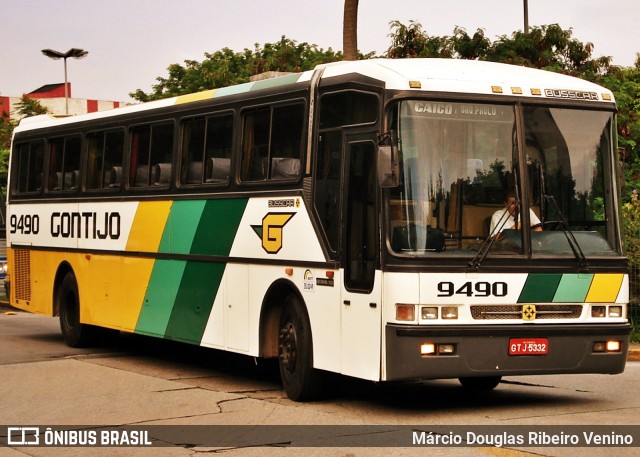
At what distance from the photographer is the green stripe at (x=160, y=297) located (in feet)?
51.7

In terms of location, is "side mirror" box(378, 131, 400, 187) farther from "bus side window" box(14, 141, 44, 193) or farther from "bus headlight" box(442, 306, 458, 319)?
"bus side window" box(14, 141, 44, 193)

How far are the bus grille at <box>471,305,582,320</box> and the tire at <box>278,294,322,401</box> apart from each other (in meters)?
1.95

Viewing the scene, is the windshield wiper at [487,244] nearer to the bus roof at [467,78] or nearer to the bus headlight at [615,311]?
the bus roof at [467,78]

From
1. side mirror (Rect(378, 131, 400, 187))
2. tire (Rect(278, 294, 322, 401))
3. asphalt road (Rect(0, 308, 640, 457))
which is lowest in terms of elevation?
asphalt road (Rect(0, 308, 640, 457))

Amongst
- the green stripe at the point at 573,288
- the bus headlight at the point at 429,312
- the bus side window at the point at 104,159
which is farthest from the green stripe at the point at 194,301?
the green stripe at the point at 573,288

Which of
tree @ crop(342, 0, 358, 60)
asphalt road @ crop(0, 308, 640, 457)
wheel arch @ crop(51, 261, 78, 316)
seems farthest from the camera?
tree @ crop(342, 0, 358, 60)

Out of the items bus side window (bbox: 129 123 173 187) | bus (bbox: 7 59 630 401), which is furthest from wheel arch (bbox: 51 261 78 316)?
bus (bbox: 7 59 630 401)

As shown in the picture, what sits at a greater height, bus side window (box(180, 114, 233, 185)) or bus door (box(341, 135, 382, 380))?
bus side window (box(180, 114, 233, 185))

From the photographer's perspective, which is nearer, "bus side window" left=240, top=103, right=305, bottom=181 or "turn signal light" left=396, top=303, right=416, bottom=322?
"turn signal light" left=396, top=303, right=416, bottom=322

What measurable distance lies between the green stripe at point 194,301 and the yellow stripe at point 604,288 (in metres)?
4.52

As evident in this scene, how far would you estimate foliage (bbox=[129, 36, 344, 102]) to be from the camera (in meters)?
54.7

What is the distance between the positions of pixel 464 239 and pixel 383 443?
2253 millimetres

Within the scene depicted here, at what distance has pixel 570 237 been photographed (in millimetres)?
11828

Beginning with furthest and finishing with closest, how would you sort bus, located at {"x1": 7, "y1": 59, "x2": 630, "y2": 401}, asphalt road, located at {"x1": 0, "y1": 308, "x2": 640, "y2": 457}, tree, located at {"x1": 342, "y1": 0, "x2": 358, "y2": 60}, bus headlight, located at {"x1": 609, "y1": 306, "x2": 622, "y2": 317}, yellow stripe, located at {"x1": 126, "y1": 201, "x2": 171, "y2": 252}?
tree, located at {"x1": 342, "y1": 0, "x2": 358, "y2": 60}
yellow stripe, located at {"x1": 126, "y1": 201, "x2": 171, "y2": 252}
bus headlight, located at {"x1": 609, "y1": 306, "x2": 622, "y2": 317}
bus, located at {"x1": 7, "y1": 59, "x2": 630, "y2": 401}
asphalt road, located at {"x1": 0, "y1": 308, "x2": 640, "y2": 457}
